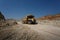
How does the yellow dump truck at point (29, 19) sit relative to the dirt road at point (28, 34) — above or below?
above

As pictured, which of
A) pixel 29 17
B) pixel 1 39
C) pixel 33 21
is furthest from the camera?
pixel 29 17

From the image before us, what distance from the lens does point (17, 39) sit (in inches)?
278

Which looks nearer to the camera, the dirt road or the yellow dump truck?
the dirt road

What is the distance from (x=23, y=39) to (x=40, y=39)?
1228 mm

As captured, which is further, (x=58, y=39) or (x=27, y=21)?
(x=27, y=21)

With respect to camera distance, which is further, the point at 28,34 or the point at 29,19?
the point at 29,19

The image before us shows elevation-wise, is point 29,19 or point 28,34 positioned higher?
point 29,19

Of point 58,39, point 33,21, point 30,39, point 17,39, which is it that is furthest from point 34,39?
point 33,21

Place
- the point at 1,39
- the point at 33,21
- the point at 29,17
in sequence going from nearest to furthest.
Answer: the point at 1,39
the point at 33,21
the point at 29,17

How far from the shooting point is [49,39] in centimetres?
709

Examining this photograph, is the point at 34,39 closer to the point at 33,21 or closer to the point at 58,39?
the point at 58,39

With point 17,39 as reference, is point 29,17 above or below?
above

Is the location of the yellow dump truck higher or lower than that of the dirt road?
higher

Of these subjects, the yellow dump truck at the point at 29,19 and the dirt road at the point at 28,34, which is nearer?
the dirt road at the point at 28,34
